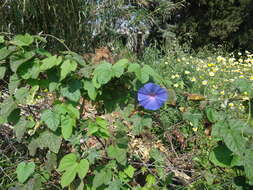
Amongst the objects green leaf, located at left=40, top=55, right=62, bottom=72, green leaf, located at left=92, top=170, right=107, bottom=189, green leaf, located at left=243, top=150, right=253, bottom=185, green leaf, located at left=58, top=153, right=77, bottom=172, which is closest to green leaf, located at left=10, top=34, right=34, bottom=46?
green leaf, located at left=40, top=55, right=62, bottom=72

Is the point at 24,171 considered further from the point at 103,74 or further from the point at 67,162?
the point at 103,74

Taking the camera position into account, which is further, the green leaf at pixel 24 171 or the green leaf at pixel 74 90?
the green leaf at pixel 24 171

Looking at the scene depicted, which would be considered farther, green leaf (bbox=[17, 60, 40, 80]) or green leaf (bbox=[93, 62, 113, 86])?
green leaf (bbox=[17, 60, 40, 80])

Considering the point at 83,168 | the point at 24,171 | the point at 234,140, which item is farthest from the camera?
the point at 24,171

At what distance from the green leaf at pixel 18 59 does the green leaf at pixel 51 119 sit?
0.23 meters

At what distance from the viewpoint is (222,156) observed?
1.15m

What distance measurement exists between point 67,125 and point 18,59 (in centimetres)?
35

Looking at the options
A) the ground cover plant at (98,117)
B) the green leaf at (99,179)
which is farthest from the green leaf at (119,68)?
the green leaf at (99,179)

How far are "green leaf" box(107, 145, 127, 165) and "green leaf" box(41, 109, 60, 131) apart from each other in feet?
0.83

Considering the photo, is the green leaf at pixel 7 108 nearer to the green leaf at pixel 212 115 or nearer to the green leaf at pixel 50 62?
the green leaf at pixel 50 62

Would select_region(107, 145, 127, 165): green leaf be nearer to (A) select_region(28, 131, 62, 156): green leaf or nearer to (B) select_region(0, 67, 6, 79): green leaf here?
(A) select_region(28, 131, 62, 156): green leaf

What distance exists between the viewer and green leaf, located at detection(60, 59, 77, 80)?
1.20 metres

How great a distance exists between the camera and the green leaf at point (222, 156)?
3.78 ft

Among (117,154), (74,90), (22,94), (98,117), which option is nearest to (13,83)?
(22,94)
